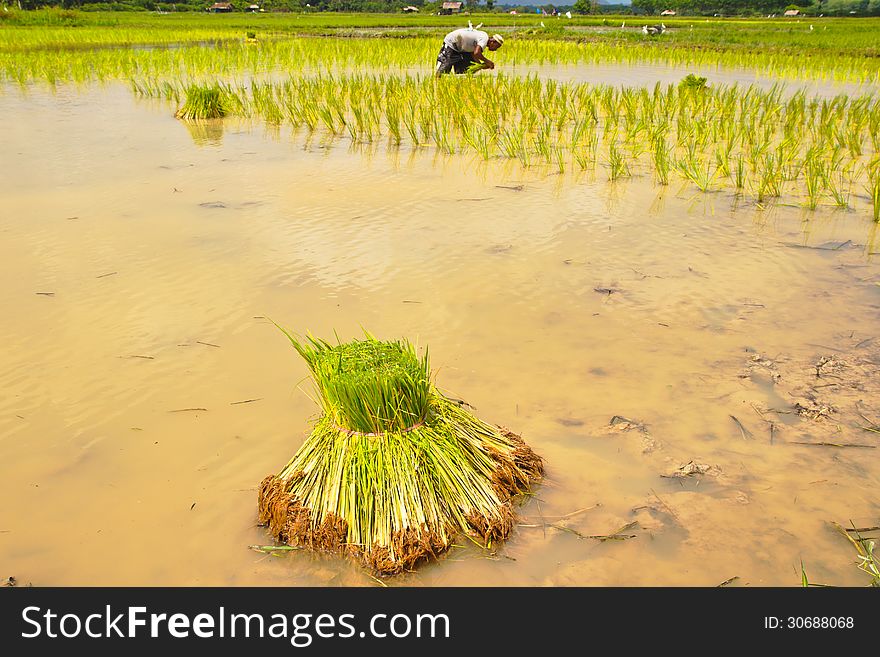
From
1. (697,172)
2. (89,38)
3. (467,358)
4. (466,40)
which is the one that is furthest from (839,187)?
(89,38)

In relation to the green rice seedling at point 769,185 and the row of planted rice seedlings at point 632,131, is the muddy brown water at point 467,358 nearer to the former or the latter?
the green rice seedling at point 769,185

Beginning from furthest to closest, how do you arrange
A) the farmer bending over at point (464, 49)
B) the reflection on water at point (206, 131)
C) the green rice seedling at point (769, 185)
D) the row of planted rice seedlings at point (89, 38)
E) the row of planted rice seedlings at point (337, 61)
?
the row of planted rice seedlings at point (89, 38) < the row of planted rice seedlings at point (337, 61) < the farmer bending over at point (464, 49) < the reflection on water at point (206, 131) < the green rice seedling at point (769, 185)

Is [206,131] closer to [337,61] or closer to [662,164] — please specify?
[662,164]

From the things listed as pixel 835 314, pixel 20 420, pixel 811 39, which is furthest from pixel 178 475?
pixel 811 39

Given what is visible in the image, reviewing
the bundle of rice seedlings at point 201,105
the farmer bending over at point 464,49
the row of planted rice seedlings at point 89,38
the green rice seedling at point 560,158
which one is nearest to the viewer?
the green rice seedling at point 560,158

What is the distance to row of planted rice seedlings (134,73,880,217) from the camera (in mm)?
4680

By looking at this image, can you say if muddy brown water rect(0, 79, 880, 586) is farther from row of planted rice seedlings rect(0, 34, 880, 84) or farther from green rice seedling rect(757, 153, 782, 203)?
row of planted rice seedlings rect(0, 34, 880, 84)

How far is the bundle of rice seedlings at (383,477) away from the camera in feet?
5.03

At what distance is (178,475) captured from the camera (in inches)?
72.9

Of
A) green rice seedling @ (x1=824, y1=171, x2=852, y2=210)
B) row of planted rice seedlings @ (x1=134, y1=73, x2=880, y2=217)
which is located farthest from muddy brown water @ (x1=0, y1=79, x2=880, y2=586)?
row of planted rice seedlings @ (x1=134, y1=73, x2=880, y2=217)

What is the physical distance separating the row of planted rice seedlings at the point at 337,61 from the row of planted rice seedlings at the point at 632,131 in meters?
3.52

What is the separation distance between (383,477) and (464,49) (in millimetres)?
8403

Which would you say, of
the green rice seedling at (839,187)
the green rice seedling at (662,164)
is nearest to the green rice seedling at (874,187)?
the green rice seedling at (839,187)

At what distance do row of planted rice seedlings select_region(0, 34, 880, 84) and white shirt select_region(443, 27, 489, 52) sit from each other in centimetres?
228
